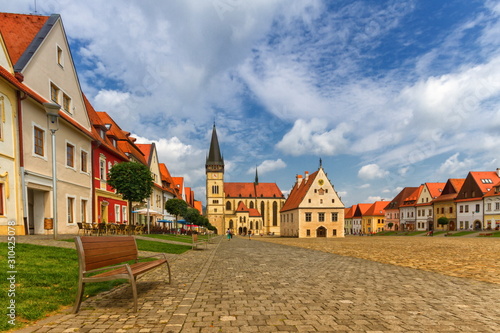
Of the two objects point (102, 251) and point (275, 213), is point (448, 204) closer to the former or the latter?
point (275, 213)

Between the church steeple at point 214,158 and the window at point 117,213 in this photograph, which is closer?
the window at point 117,213

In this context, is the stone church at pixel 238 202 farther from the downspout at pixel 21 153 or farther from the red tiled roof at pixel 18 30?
the downspout at pixel 21 153

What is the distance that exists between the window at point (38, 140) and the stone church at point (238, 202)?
8035cm

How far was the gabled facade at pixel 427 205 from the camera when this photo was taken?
A: 68.1m

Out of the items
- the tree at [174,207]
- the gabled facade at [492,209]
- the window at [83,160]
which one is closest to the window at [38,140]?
the window at [83,160]

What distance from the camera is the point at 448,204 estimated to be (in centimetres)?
6200

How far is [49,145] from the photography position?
1667 cm

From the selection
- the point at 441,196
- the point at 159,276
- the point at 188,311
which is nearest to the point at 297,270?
the point at 159,276

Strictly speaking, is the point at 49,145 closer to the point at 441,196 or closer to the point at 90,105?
the point at 90,105

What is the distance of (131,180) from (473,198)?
58569 millimetres

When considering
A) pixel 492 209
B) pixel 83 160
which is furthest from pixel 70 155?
pixel 492 209

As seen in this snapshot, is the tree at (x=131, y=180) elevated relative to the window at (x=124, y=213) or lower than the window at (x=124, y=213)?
elevated

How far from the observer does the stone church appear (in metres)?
95.6

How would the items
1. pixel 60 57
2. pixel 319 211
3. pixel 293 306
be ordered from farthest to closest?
pixel 319 211, pixel 60 57, pixel 293 306
